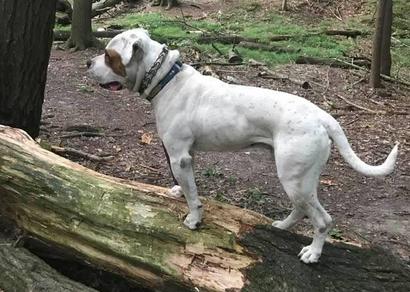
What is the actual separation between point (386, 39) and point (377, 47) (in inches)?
33.0

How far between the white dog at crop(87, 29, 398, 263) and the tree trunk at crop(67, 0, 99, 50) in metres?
8.83

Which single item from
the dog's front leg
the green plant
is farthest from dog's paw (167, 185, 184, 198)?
the green plant

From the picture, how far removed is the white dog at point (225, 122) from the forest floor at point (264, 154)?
14.0 inches

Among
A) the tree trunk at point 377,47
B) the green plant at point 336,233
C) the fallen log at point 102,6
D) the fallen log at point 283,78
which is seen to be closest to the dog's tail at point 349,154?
the green plant at point 336,233

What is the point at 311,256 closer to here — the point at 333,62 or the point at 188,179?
the point at 188,179

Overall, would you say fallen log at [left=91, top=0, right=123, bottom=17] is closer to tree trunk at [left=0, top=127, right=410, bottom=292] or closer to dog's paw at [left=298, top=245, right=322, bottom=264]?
tree trunk at [left=0, top=127, right=410, bottom=292]

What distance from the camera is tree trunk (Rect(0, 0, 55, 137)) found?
20.2ft

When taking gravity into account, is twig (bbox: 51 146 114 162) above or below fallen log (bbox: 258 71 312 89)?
above

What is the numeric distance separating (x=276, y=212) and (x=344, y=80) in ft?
21.6

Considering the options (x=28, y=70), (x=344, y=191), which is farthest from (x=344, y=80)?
(x=28, y=70)

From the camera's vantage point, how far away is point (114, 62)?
4.19 m

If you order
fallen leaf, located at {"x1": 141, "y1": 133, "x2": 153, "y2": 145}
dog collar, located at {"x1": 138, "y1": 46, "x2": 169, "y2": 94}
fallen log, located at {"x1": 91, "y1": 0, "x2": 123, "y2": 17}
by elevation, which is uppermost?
dog collar, located at {"x1": 138, "y1": 46, "x2": 169, "y2": 94}

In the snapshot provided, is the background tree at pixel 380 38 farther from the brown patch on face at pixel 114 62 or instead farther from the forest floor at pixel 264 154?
the brown patch on face at pixel 114 62

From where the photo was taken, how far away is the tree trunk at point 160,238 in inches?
155
